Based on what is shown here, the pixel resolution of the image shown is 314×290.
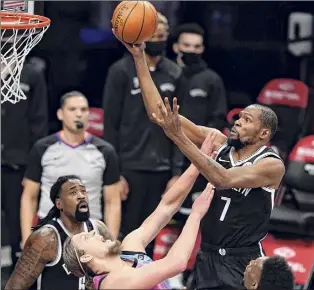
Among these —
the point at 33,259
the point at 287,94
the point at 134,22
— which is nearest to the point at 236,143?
the point at 134,22

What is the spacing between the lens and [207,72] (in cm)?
868

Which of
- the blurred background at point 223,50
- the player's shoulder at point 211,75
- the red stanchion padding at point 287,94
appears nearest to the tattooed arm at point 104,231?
the player's shoulder at point 211,75

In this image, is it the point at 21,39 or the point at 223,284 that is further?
the point at 21,39

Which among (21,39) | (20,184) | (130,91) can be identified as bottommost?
(20,184)

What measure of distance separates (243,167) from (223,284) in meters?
0.72

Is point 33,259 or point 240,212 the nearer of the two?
point 240,212

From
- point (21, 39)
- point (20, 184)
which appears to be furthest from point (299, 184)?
point (21, 39)

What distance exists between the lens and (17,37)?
6.78 meters

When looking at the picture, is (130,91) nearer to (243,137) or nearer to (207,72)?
(207,72)

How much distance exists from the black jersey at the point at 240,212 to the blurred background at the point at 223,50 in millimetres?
2402

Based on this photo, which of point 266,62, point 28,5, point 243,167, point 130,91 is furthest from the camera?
point 266,62

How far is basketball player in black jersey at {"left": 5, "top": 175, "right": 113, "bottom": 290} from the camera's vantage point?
659 centimetres

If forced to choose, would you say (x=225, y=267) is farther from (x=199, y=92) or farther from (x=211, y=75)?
(x=211, y=75)

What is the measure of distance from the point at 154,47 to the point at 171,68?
23 cm
